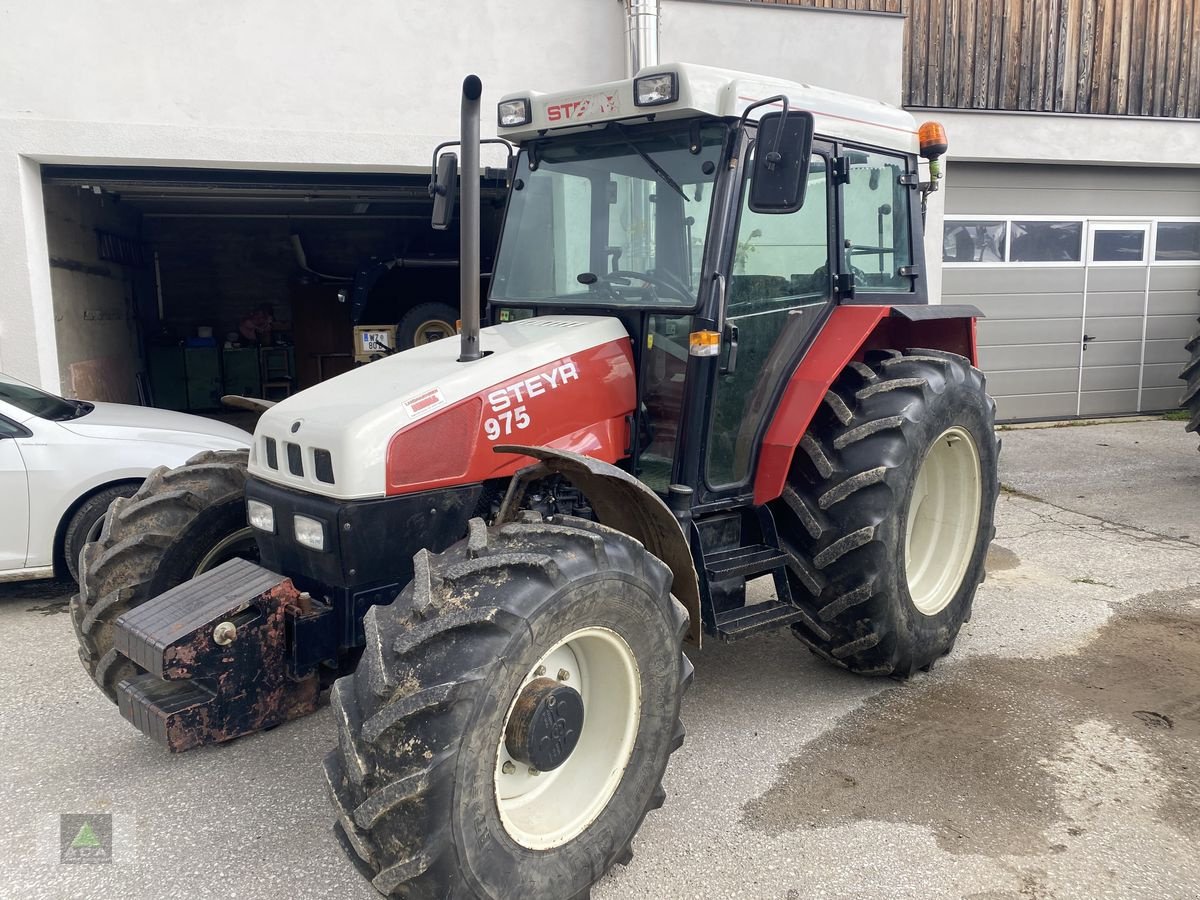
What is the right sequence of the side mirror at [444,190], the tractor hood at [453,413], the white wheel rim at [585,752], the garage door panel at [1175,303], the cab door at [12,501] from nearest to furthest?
the white wheel rim at [585,752] → the tractor hood at [453,413] → the side mirror at [444,190] → the cab door at [12,501] → the garage door panel at [1175,303]

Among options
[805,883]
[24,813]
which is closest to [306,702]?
[24,813]

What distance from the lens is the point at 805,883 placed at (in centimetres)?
278

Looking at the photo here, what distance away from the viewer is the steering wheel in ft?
11.2

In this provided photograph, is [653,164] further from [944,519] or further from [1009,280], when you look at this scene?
[1009,280]

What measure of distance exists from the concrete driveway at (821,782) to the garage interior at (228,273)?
479cm

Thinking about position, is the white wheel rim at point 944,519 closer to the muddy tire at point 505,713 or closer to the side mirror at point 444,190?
the muddy tire at point 505,713

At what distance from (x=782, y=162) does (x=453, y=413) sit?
127 centimetres

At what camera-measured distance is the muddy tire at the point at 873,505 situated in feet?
11.9

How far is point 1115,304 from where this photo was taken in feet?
35.3

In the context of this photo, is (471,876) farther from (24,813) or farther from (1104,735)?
(1104,735)

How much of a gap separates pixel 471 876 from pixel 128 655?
4.56 feet

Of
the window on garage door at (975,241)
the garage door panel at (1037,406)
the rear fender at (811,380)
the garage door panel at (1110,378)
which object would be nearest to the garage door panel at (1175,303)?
the garage door panel at (1110,378)

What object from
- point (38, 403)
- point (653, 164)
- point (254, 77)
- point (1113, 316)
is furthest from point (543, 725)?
point (1113, 316)

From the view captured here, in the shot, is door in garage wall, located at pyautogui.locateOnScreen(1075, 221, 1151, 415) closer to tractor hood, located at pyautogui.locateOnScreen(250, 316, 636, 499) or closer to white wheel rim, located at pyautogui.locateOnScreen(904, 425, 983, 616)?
white wheel rim, located at pyautogui.locateOnScreen(904, 425, 983, 616)
